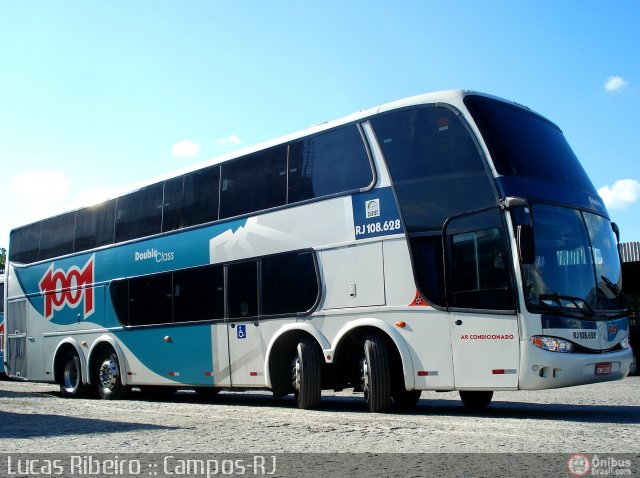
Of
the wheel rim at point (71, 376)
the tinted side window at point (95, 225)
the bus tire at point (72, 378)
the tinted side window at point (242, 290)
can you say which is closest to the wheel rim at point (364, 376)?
the tinted side window at point (242, 290)

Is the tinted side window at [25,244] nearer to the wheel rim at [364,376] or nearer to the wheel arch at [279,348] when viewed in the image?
the wheel arch at [279,348]

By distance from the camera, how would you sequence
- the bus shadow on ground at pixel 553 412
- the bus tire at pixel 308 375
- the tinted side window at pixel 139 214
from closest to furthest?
the bus shadow on ground at pixel 553 412 → the bus tire at pixel 308 375 → the tinted side window at pixel 139 214

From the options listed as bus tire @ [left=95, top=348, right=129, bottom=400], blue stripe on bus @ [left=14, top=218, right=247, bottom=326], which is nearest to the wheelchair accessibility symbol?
blue stripe on bus @ [left=14, top=218, right=247, bottom=326]

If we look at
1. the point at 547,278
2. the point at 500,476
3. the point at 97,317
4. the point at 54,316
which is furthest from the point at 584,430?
the point at 54,316

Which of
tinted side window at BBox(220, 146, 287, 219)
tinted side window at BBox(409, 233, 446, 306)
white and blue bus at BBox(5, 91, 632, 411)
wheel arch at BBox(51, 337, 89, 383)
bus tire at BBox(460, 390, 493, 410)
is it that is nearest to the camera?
white and blue bus at BBox(5, 91, 632, 411)

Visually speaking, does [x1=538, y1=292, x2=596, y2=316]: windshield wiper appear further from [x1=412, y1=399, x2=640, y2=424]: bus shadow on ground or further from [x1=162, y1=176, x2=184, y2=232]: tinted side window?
[x1=162, y1=176, x2=184, y2=232]: tinted side window

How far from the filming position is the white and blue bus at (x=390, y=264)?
359 inches

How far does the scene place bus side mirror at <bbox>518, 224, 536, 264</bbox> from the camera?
8.66 metres

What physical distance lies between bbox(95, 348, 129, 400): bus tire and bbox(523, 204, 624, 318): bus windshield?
9.56 m

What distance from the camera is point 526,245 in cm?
870

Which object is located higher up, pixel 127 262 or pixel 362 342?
pixel 127 262

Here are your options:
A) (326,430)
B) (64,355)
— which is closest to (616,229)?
(326,430)

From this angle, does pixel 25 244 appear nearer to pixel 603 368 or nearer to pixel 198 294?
pixel 198 294

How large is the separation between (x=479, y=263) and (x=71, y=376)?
11.2 m
